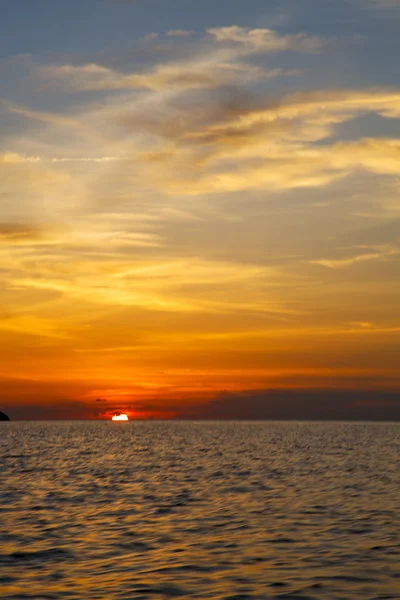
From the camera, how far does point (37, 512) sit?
36594 mm

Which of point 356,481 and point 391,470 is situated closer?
point 356,481

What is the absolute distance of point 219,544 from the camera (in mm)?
27703

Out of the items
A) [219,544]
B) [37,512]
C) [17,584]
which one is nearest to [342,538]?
[219,544]

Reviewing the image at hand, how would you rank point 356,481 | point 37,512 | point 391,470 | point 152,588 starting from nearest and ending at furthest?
Result: point 152,588, point 37,512, point 356,481, point 391,470

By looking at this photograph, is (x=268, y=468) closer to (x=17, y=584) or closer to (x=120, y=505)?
(x=120, y=505)

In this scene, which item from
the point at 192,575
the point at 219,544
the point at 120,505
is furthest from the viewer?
the point at 120,505

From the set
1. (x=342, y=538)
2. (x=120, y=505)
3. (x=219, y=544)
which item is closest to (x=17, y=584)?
(x=219, y=544)

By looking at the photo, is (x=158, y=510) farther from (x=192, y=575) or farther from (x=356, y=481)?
(x=356, y=481)

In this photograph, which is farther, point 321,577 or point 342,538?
point 342,538

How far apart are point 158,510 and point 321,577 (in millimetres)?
15989

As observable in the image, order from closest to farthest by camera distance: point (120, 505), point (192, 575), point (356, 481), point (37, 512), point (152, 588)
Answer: point (152, 588) → point (192, 575) → point (37, 512) → point (120, 505) → point (356, 481)

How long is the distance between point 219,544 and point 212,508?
32.9 feet

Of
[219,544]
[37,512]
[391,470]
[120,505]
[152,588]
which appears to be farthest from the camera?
[391,470]

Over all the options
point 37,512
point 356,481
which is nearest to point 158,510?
point 37,512
